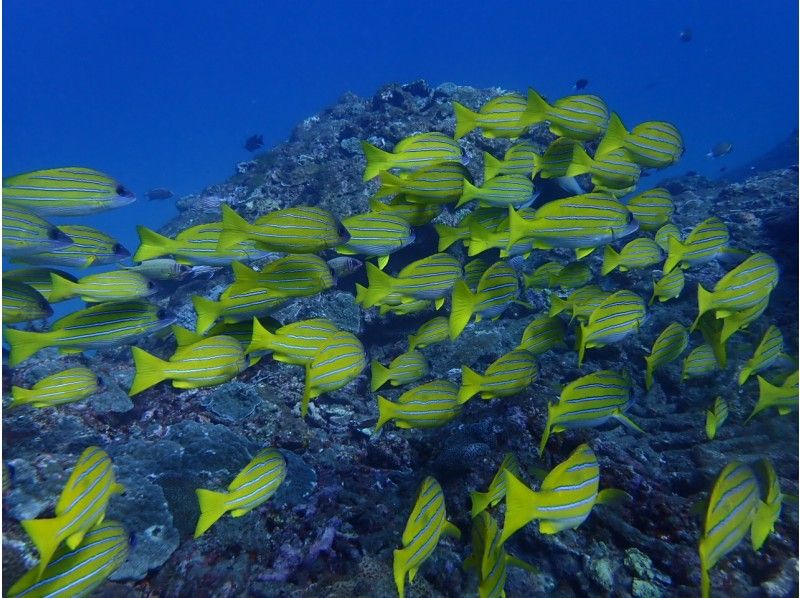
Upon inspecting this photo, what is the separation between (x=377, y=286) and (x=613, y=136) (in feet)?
8.77

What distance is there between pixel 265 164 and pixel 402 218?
38.9 feet

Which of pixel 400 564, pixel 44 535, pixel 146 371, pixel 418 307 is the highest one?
pixel 146 371

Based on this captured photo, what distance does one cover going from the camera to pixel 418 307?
5.05m

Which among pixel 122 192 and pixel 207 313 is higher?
pixel 122 192

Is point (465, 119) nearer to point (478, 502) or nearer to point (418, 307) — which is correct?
point (418, 307)

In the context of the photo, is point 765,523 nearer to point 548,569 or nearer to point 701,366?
Result: point 548,569

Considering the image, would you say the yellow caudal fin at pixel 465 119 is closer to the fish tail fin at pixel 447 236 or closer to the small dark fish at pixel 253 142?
the fish tail fin at pixel 447 236

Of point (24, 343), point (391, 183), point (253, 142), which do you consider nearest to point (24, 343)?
point (24, 343)

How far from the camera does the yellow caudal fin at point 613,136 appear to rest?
4.04 metres

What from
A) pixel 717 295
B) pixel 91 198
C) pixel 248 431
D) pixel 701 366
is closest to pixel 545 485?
pixel 717 295

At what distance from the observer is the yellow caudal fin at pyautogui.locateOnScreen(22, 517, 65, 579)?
94.9 inches

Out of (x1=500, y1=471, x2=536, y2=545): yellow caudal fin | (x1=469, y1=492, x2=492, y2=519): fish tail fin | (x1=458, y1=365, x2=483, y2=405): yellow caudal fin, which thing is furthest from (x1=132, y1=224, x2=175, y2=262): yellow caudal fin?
(x1=500, y1=471, x2=536, y2=545): yellow caudal fin

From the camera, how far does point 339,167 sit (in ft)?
34.7

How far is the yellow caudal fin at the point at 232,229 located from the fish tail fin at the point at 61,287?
1.83 meters
